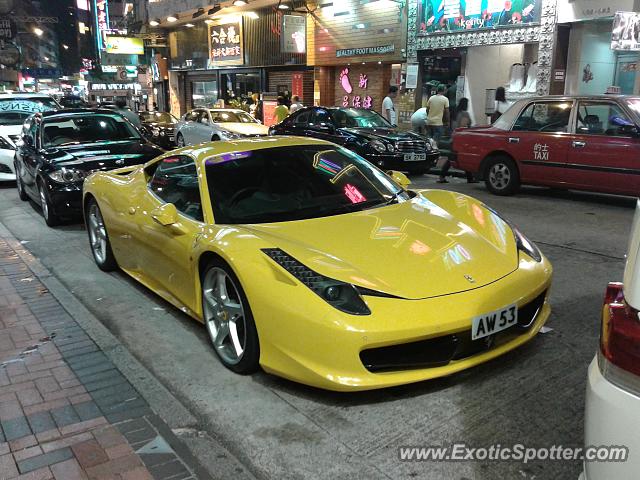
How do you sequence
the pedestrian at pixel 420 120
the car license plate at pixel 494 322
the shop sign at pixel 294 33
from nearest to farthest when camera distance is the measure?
the car license plate at pixel 494 322, the pedestrian at pixel 420 120, the shop sign at pixel 294 33

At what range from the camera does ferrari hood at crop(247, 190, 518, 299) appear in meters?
3.10

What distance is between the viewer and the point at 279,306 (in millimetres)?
3059

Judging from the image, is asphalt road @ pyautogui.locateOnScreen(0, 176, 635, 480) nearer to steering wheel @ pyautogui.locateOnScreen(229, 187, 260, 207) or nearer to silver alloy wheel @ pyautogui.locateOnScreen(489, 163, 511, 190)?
steering wheel @ pyautogui.locateOnScreen(229, 187, 260, 207)

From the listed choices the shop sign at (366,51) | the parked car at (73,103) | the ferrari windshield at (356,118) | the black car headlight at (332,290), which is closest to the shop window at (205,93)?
the parked car at (73,103)

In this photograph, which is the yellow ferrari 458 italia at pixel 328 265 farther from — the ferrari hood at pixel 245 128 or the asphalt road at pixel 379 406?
the ferrari hood at pixel 245 128

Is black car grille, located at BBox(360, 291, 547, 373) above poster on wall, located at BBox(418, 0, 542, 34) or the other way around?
the other way around

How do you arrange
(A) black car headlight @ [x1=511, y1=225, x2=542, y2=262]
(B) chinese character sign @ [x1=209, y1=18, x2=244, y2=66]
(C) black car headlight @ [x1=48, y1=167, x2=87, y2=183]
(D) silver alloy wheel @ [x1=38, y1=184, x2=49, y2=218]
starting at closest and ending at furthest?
(A) black car headlight @ [x1=511, y1=225, x2=542, y2=262], (C) black car headlight @ [x1=48, y1=167, x2=87, y2=183], (D) silver alloy wheel @ [x1=38, y1=184, x2=49, y2=218], (B) chinese character sign @ [x1=209, y1=18, x2=244, y2=66]

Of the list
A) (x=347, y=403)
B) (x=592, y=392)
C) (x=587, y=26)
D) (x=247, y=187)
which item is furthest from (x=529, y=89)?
(x=592, y=392)

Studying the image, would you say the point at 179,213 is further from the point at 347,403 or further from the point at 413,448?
the point at 413,448

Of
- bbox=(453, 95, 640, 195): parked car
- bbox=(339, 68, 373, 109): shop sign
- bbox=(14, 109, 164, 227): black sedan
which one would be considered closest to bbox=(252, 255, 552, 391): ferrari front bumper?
bbox=(14, 109, 164, 227): black sedan

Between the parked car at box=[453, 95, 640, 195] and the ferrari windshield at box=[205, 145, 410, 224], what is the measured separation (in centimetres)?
520

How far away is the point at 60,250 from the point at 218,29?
23.9m

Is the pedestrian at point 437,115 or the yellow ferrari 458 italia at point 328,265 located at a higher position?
the pedestrian at point 437,115

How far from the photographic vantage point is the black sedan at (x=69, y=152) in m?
7.71
